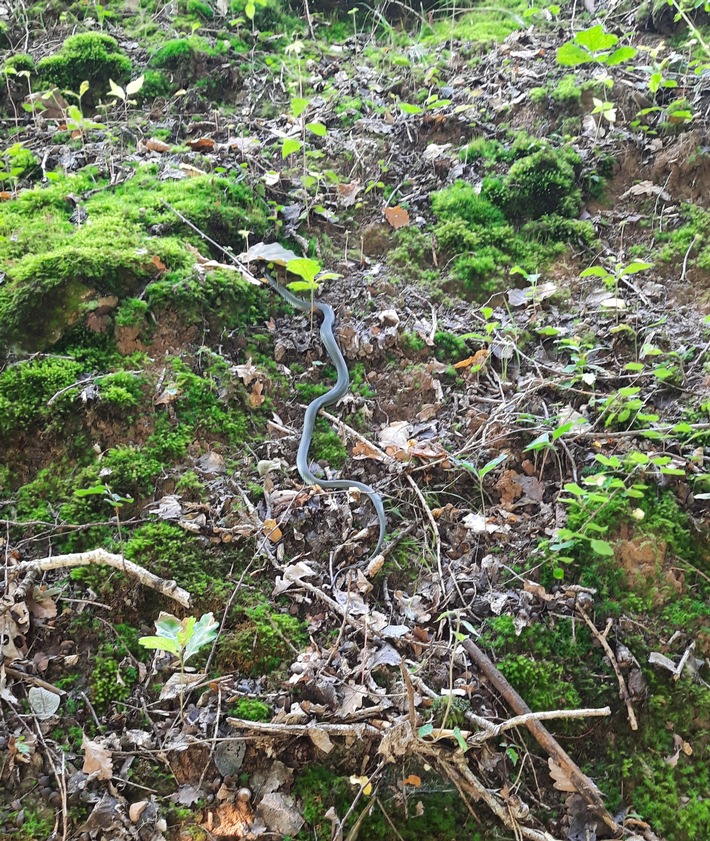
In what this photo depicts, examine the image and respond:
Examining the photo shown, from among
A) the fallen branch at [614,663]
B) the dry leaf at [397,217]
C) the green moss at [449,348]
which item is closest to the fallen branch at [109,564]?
the fallen branch at [614,663]

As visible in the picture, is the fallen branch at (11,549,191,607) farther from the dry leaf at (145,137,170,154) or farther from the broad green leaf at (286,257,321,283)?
the dry leaf at (145,137,170,154)

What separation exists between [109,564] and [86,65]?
15.5ft

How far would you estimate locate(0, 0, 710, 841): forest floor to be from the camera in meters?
2.06

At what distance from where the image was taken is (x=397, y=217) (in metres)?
4.20

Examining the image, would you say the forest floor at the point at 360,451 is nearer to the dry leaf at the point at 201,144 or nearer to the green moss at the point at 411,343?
the green moss at the point at 411,343

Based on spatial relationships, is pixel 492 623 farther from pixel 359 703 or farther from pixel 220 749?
pixel 220 749

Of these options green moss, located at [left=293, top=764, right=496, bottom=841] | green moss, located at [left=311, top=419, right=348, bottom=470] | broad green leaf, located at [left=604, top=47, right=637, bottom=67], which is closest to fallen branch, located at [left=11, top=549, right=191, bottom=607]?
green moss, located at [left=293, top=764, right=496, bottom=841]

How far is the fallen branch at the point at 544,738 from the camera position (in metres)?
2.06

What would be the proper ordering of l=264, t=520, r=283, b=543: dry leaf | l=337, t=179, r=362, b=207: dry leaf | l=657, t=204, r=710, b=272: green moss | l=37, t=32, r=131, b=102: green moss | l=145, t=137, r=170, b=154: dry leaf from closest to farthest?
l=264, t=520, r=283, b=543: dry leaf, l=657, t=204, r=710, b=272: green moss, l=337, t=179, r=362, b=207: dry leaf, l=145, t=137, r=170, b=154: dry leaf, l=37, t=32, r=131, b=102: green moss

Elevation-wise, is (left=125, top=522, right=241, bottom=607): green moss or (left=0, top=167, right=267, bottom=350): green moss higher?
(left=0, top=167, right=267, bottom=350): green moss

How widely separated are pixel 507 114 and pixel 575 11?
6.34ft

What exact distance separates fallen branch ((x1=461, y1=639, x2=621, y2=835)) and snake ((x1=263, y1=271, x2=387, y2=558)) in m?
→ 0.64

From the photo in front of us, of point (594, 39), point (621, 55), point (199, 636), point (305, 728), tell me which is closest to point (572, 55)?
point (594, 39)

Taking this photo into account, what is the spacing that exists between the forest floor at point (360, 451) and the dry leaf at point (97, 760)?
0.5 inches
